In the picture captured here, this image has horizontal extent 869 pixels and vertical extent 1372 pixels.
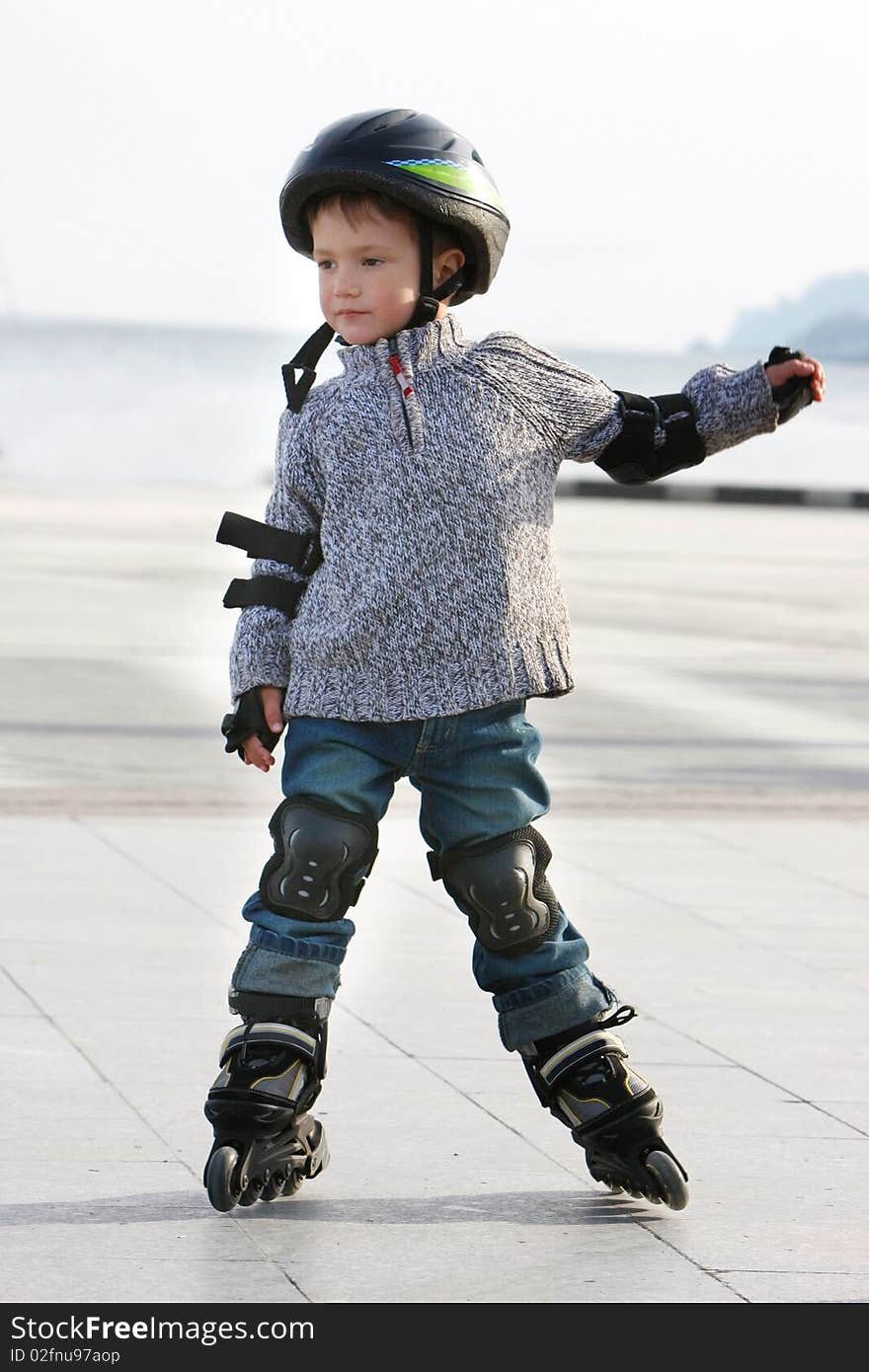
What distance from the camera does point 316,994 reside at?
12.6 feet

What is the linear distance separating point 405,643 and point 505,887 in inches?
17.1

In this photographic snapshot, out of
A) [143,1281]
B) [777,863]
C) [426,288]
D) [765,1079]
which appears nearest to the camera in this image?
[143,1281]

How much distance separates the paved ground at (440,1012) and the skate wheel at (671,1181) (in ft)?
0.19

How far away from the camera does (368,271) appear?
12.8 ft

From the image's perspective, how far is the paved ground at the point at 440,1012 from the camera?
358cm

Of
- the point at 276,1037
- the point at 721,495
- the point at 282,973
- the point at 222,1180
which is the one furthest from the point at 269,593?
the point at 721,495

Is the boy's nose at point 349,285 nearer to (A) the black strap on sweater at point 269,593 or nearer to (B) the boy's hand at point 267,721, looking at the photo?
(A) the black strap on sweater at point 269,593

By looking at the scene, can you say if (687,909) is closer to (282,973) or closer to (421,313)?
(282,973)

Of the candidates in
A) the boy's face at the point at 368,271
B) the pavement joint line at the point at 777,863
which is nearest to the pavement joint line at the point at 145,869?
the pavement joint line at the point at 777,863
